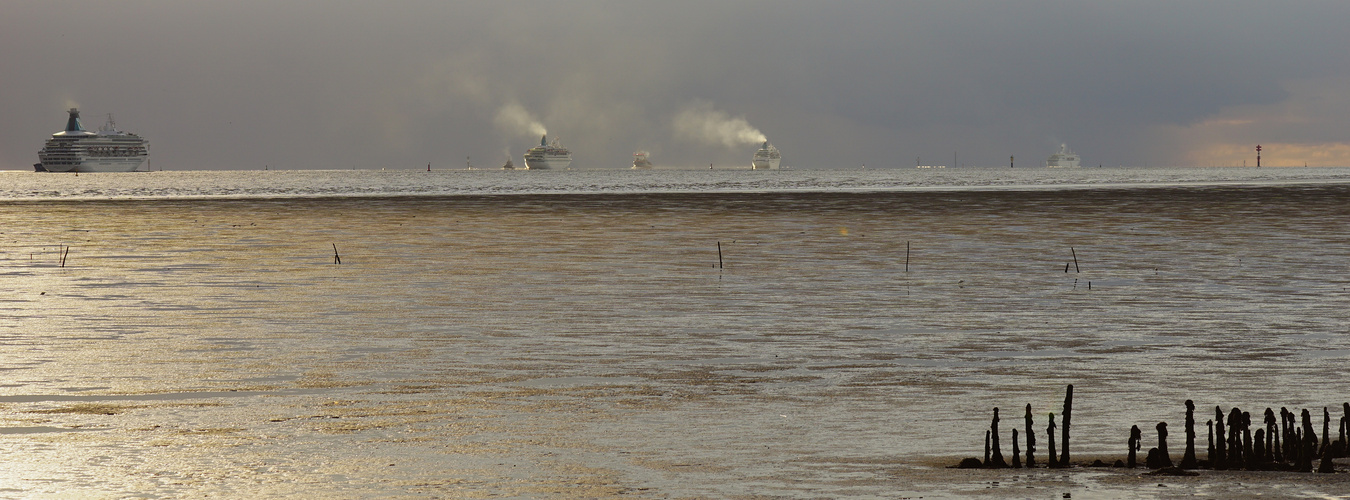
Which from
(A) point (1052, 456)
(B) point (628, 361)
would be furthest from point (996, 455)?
(B) point (628, 361)

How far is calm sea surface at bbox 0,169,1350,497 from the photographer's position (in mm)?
11102

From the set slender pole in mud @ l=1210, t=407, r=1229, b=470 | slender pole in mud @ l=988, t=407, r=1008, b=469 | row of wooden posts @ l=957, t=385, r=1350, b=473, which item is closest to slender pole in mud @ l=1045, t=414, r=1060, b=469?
row of wooden posts @ l=957, t=385, r=1350, b=473

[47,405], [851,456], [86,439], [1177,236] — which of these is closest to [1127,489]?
[851,456]

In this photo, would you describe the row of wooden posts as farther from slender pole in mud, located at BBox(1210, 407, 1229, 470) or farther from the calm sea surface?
the calm sea surface

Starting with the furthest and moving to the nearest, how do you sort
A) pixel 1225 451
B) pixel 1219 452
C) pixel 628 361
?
pixel 628 361
pixel 1225 451
pixel 1219 452

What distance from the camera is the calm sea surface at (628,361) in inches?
437

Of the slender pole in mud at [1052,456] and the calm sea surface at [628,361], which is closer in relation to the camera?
the slender pole in mud at [1052,456]

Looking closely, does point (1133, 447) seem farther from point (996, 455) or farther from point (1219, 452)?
point (996, 455)

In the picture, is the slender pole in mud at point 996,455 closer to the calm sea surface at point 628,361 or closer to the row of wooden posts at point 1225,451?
the row of wooden posts at point 1225,451

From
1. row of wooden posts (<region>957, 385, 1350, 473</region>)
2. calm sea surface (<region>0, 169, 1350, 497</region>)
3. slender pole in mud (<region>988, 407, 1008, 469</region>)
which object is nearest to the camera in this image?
row of wooden posts (<region>957, 385, 1350, 473</region>)

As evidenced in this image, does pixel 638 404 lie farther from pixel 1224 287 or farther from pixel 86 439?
pixel 1224 287

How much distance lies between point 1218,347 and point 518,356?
8615mm

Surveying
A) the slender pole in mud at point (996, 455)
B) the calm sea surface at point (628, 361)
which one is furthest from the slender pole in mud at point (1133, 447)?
the slender pole in mud at point (996, 455)

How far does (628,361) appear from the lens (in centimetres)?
1703
